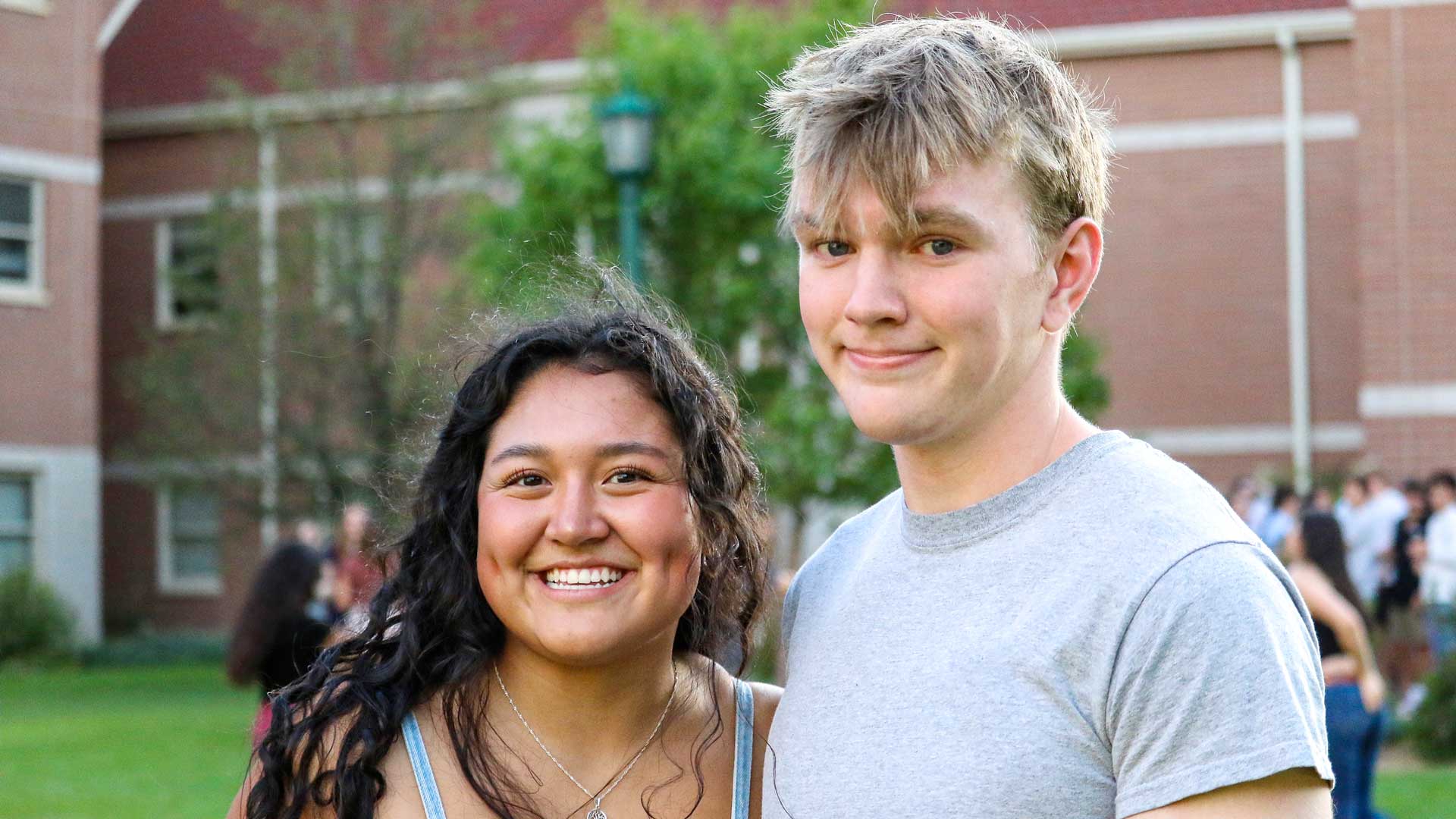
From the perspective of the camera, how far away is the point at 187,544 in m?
25.1

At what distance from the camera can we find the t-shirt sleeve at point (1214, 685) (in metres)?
1.81

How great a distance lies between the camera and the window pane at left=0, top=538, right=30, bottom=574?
23.1 m

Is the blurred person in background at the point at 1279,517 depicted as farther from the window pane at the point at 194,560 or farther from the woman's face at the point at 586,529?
the window pane at the point at 194,560

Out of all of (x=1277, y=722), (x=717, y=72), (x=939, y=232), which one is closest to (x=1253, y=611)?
(x=1277, y=722)

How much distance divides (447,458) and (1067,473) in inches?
45.1

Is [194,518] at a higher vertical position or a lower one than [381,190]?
lower

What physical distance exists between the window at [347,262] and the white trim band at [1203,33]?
8.21m

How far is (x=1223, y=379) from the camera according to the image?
20016 mm

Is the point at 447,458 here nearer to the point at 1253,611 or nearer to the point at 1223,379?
the point at 1253,611

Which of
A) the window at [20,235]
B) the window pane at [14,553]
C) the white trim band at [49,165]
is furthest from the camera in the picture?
the window pane at [14,553]

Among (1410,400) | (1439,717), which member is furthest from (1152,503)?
(1410,400)

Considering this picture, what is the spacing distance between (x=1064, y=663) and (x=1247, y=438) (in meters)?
18.8

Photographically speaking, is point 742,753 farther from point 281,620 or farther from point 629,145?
point 629,145

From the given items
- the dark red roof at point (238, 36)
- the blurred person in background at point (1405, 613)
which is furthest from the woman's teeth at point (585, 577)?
the dark red roof at point (238, 36)
